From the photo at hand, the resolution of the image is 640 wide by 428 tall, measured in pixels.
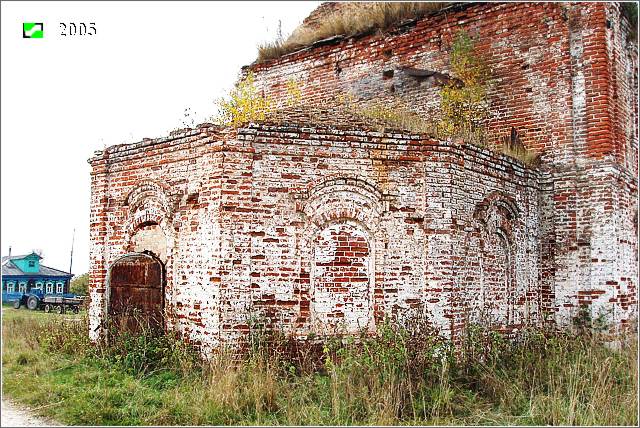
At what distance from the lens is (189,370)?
304 inches

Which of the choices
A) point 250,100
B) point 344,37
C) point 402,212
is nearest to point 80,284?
point 250,100

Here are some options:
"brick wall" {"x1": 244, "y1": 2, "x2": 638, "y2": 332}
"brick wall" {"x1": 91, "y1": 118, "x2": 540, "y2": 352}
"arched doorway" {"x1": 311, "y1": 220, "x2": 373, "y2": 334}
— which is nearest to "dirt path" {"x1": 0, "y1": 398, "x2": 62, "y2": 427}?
"brick wall" {"x1": 91, "y1": 118, "x2": 540, "y2": 352}

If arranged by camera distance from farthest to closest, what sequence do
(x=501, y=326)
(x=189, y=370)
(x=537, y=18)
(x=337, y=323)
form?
(x=537, y=18), (x=501, y=326), (x=337, y=323), (x=189, y=370)

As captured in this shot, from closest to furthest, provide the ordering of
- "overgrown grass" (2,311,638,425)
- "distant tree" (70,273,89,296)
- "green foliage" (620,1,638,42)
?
"overgrown grass" (2,311,638,425), "green foliage" (620,1,638,42), "distant tree" (70,273,89,296)

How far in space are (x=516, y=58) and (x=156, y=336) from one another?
805 cm

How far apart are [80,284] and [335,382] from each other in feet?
53.0

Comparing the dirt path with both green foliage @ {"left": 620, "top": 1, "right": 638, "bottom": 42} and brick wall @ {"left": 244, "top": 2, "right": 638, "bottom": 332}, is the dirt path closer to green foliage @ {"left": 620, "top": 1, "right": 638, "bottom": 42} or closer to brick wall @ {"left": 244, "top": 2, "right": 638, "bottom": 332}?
brick wall @ {"left": 244, "top": 2, "right": 638, "bottom": 332}

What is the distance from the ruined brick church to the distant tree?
451 inches

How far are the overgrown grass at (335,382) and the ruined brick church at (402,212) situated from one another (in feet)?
1.39

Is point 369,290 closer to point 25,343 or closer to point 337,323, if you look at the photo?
point 337,323

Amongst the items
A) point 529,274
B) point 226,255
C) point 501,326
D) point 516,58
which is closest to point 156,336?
point 226,255

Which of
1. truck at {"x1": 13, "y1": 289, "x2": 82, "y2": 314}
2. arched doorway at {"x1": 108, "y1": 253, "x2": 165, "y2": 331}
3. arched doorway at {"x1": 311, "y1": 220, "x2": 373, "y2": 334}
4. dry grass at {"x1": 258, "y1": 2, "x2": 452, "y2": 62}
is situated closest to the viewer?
arched doorway at {"x1": 311, "y1": 220, "x2": 373, "y2": 334}

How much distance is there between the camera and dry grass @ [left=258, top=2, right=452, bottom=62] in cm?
1304

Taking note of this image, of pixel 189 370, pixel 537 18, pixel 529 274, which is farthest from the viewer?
pixel 537 18
